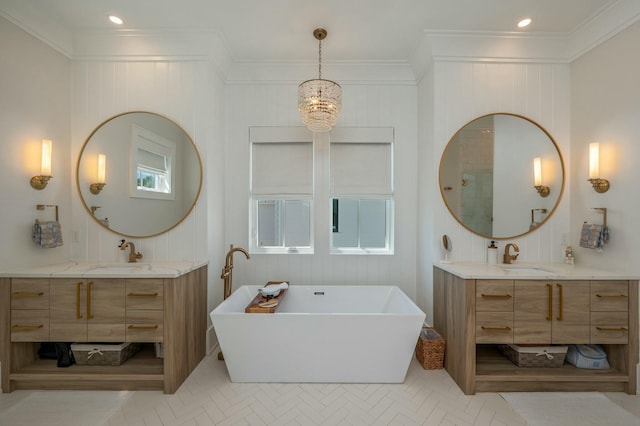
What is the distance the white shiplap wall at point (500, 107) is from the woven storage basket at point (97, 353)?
8.97ft

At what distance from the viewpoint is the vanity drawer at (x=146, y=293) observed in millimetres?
2094

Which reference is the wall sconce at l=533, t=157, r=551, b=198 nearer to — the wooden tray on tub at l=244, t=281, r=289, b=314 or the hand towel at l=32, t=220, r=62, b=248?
the wooden tray on tub at l=244, t=281, r=289, b=314

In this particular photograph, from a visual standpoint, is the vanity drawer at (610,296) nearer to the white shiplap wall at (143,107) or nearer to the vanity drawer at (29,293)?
the white shiplap wall at (143,107)

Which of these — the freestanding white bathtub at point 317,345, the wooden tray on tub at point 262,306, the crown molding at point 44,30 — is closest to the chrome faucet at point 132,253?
the freestanding white bathtub at point 317,345

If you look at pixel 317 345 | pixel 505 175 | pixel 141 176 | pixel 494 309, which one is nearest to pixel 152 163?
pixel 141 176

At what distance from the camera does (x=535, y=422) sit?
1.80 meters

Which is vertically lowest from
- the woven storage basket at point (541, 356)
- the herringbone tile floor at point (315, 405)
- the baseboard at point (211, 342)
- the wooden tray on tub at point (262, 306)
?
the herringbone tile floor at point (315, 405)

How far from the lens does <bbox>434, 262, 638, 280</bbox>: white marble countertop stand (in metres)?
2.08

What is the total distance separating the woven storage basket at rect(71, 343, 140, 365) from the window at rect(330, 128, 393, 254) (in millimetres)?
2026

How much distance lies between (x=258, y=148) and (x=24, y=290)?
2.17 metres

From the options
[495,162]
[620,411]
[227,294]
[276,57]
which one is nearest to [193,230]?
[227,294]

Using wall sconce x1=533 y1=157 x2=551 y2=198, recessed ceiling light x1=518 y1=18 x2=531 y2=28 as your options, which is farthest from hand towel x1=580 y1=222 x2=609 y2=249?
recessed ceiling light x1=518 y1=18 x2=531 y2=28

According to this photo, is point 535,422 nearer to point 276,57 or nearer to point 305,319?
point 305,319

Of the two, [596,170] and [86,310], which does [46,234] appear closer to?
[86,310]
